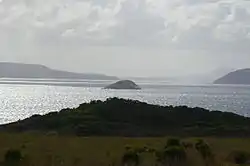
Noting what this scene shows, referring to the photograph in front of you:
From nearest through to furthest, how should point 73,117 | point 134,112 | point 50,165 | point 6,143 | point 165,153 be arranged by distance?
point 50,165
point 165,153
point 6,143
point 73,117
point 134,112

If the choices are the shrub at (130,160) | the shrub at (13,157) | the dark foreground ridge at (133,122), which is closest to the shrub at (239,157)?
the shrub at (130,160)

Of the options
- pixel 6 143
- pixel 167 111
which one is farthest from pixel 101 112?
pixel 6 143

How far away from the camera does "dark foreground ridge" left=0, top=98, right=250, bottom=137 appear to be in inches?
2859

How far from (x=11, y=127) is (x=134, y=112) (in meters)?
18.8

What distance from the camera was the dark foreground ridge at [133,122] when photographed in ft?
238

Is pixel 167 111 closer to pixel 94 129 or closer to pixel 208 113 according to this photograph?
pixel 208 113

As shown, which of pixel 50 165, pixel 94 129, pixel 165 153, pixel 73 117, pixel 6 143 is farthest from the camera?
pixel 73 117

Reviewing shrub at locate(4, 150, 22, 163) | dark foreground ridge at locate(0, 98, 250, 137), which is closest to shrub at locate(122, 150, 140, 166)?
shrub at locate(4, 150, 22, 163)

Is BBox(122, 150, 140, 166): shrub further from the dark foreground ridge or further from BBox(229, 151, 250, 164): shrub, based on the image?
the dark foreground ridge

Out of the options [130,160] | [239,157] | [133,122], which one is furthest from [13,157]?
[133,122]

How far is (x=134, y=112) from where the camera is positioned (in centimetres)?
8250

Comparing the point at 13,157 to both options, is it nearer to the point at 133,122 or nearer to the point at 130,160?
the point at 130,160

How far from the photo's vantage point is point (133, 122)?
258 feet

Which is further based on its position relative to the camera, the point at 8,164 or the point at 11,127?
the point at 11,127
